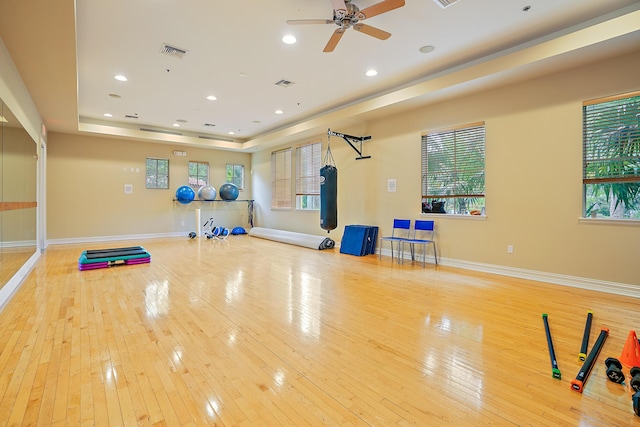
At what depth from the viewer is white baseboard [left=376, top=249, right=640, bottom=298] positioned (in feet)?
12.6

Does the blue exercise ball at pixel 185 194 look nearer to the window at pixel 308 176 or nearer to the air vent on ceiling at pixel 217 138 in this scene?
the air vent on ceiling at pixel 217 138

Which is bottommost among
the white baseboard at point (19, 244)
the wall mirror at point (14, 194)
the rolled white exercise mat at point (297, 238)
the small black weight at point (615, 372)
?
the small black weight at point (615, 372)

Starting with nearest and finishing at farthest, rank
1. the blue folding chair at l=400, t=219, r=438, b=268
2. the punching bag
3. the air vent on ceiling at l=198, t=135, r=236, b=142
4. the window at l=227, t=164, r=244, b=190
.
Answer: the blue folding chair at l=400, t=219, r=438, b=268, the punching bag, the air vent on ceiling at l=198, t=135, r=236, b=142, the window at l=227, t=164, r=244, b=190

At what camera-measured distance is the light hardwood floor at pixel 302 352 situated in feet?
5.61

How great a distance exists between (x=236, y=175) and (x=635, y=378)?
1097cm

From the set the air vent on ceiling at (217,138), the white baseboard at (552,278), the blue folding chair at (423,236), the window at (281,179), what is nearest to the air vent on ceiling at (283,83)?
the blue folding chair at (423,236)

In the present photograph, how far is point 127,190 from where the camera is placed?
9109 millimetres

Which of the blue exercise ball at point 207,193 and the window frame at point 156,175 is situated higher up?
the window frame at point 156,175

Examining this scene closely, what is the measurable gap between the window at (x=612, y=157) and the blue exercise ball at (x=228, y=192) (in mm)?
Answer: 9054

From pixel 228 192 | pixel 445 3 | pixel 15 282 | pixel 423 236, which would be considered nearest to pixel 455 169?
pixel 423 236

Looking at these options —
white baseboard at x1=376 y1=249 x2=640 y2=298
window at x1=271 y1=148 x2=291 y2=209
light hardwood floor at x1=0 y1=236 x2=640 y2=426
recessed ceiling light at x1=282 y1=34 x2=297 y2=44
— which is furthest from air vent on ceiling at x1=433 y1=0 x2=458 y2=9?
window at x1=271 y1=148 x2=291 y2=209

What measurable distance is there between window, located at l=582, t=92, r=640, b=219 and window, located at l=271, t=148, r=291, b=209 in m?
7.14

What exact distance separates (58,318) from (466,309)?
427 centimetres

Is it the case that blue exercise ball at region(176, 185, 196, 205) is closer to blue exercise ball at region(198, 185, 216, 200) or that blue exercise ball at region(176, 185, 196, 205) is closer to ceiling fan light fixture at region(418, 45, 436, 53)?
blue exercise ball at region(198, 185, 216, 200)
